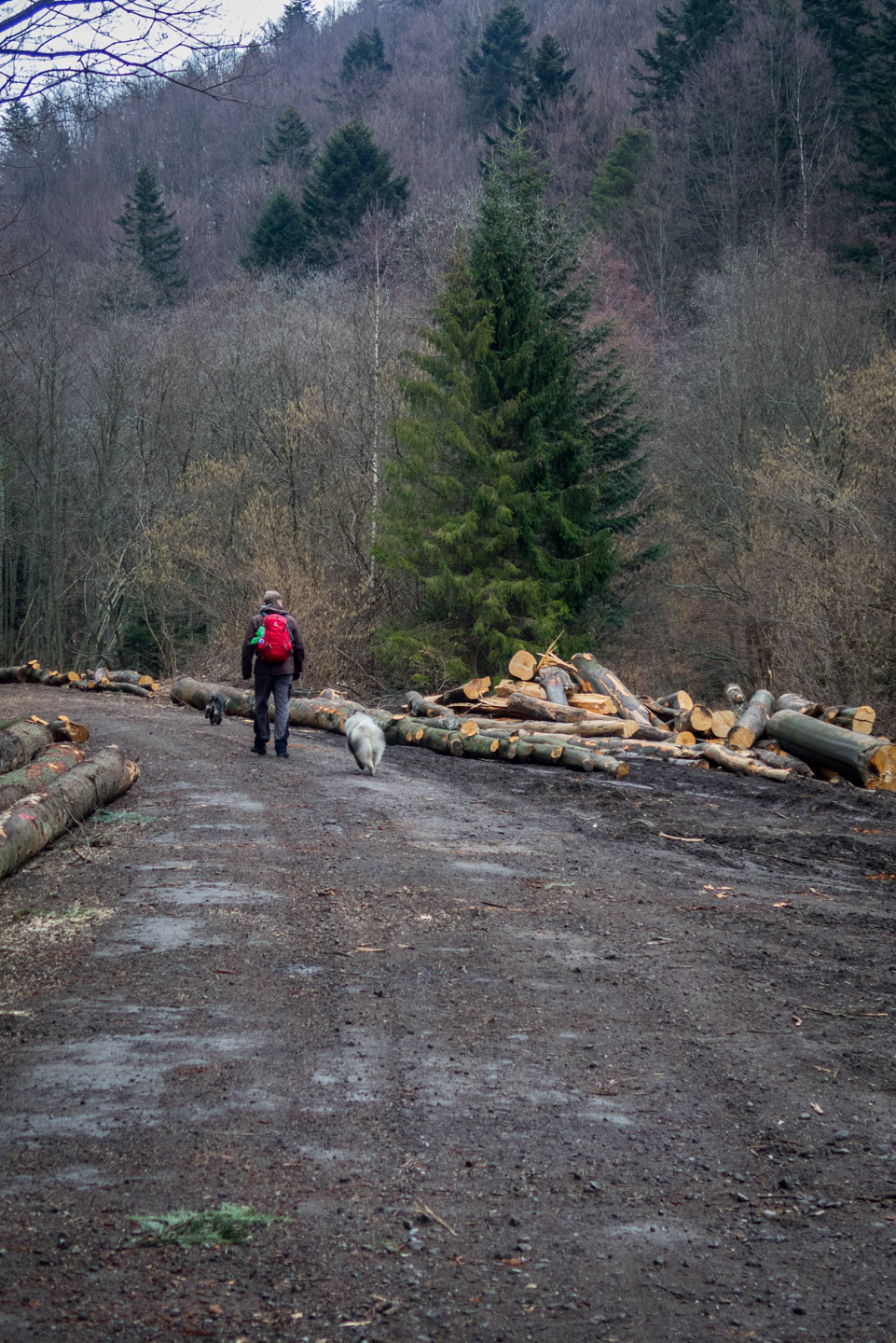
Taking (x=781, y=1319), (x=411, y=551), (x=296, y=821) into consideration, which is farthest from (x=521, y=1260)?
(x=411, y=551)

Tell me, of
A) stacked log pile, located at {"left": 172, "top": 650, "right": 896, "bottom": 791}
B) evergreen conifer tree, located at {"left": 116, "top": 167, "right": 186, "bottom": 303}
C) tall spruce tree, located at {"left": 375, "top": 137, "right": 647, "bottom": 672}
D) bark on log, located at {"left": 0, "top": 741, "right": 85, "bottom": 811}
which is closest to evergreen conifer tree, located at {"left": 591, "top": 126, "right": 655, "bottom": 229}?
evergreen conifer tree, located at {"left": 116, "top": 167, "right": 186, "bottom": 303}

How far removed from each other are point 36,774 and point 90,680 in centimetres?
1659

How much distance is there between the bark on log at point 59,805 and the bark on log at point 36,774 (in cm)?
11

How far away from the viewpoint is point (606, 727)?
51.2 feet

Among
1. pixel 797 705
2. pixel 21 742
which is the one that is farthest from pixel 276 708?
pixel 797 705

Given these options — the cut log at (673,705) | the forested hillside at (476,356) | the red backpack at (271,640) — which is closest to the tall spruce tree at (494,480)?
the forested hillside at (476,356)

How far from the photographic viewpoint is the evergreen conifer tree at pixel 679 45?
145 ft

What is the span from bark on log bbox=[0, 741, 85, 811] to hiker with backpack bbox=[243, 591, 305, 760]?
3000 mm

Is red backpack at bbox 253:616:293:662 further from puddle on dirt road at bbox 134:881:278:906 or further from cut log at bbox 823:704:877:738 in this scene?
cut log at bbox 823:704:877:738

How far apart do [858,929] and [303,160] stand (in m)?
51.6

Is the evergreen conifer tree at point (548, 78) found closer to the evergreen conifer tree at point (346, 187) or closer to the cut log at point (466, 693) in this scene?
the evergreen conifer tree at point (346, 187)

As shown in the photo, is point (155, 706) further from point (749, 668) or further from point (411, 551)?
point (749, 668)

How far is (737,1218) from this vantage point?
3486 millimetres

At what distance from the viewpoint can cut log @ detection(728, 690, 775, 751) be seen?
49.9ft
